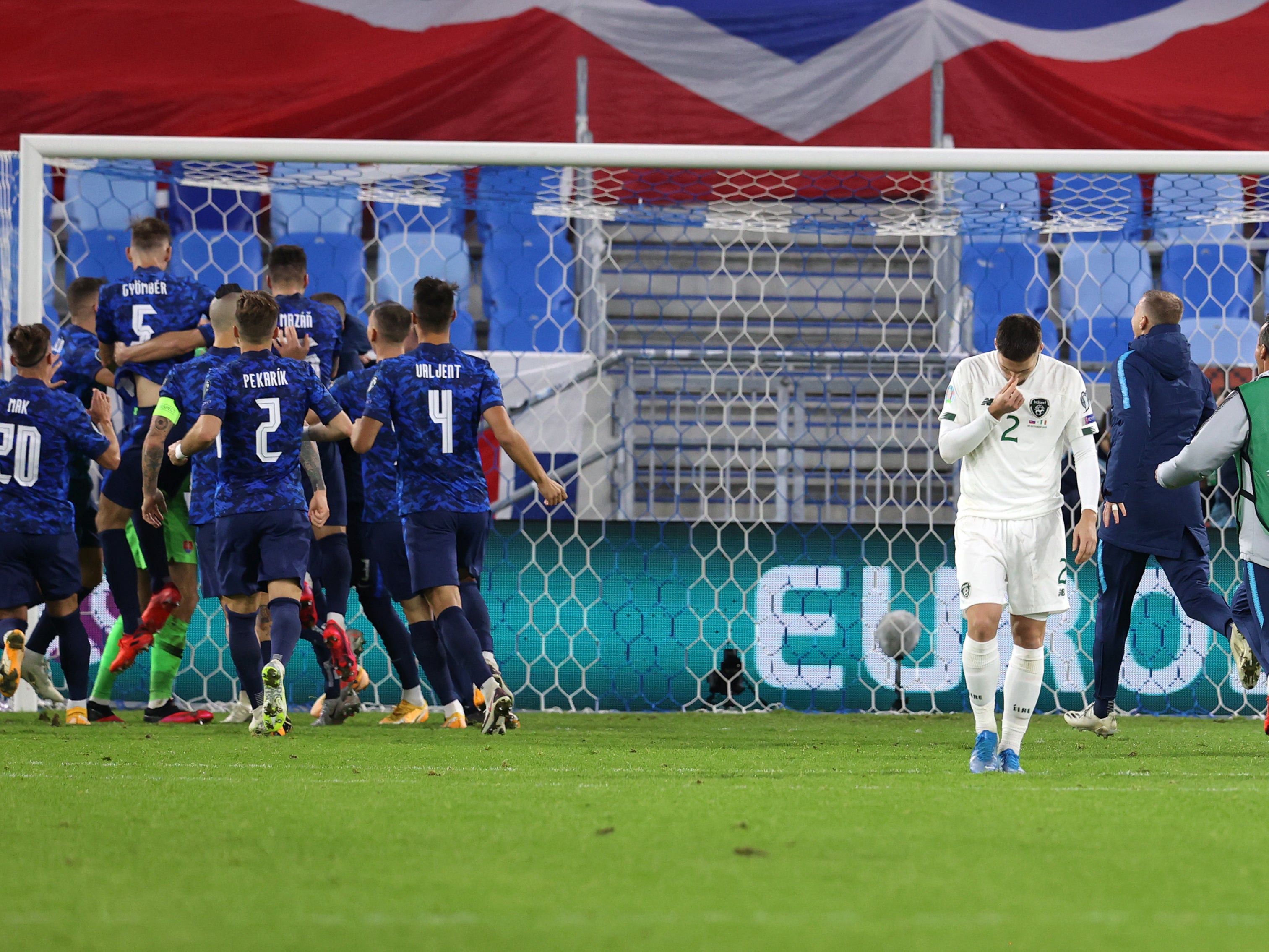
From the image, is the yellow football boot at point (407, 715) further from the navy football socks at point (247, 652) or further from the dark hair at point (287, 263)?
the dark hair at point (287, 263)

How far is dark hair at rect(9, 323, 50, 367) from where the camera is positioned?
20.3 feet

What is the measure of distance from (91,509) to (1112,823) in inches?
198

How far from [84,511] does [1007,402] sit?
4.38 m

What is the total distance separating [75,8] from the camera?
822 cm

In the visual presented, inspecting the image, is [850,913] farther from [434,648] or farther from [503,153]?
[503,153]

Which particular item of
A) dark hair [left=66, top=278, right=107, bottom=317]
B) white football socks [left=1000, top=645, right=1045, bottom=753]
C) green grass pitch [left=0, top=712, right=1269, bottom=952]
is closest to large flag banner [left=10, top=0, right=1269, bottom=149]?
dark hair [left=66, top=278, right=107, bottom=317]

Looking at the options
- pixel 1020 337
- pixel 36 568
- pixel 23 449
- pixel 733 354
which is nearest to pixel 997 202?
pixel 733 354

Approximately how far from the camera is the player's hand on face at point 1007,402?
4.24 m

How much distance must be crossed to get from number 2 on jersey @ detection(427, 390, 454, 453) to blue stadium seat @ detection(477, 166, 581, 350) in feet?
13.5

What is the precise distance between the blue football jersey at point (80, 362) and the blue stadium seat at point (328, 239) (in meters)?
3.13

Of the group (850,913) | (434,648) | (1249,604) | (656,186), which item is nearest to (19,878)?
(850,913)

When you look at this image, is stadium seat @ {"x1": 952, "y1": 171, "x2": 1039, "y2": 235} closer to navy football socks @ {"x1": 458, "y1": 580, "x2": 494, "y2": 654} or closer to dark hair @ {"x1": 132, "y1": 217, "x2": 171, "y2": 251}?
navy football socks @ {"x1": 458, "y1": 580, "x2": 494, "y2": 654}

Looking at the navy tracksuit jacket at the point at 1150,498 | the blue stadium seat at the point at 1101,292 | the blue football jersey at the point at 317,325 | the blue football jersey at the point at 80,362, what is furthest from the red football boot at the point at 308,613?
the blue stadium seat at the point at 1101,292

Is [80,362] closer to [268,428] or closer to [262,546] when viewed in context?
[268,428]
